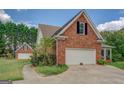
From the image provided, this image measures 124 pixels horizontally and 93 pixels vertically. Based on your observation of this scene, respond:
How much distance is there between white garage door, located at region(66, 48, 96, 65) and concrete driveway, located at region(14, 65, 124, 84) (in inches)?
26.1

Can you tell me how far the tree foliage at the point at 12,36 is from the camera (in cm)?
1078

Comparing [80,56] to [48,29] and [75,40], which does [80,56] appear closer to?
[75,40]

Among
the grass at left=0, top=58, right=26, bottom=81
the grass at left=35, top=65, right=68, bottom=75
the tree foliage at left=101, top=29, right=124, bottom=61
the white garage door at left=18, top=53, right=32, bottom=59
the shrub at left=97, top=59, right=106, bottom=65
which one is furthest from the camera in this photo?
the shrub at left=97, top=59, right=106, bottom=65

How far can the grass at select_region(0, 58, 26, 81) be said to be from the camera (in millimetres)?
10641

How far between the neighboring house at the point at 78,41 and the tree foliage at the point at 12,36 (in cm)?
199

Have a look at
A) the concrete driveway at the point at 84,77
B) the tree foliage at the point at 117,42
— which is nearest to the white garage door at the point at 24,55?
the concrete driveway at the point at 84,77

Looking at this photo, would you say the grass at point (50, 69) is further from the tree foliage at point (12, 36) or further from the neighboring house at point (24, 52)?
the tree foliage at point (12, 36)

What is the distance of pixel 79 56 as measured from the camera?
13.3 metres

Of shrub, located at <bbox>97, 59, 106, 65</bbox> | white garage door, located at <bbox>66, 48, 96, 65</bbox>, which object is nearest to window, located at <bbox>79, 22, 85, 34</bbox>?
white garage door, located at <bbox>66, 48, 96, 65</bbox>

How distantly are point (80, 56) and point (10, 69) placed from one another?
12.5 ft

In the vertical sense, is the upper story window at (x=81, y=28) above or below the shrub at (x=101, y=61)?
above

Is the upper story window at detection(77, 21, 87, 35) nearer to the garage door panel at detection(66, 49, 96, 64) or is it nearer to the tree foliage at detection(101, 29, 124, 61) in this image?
the garage door panel at detection(66, 49, 96, 64)
